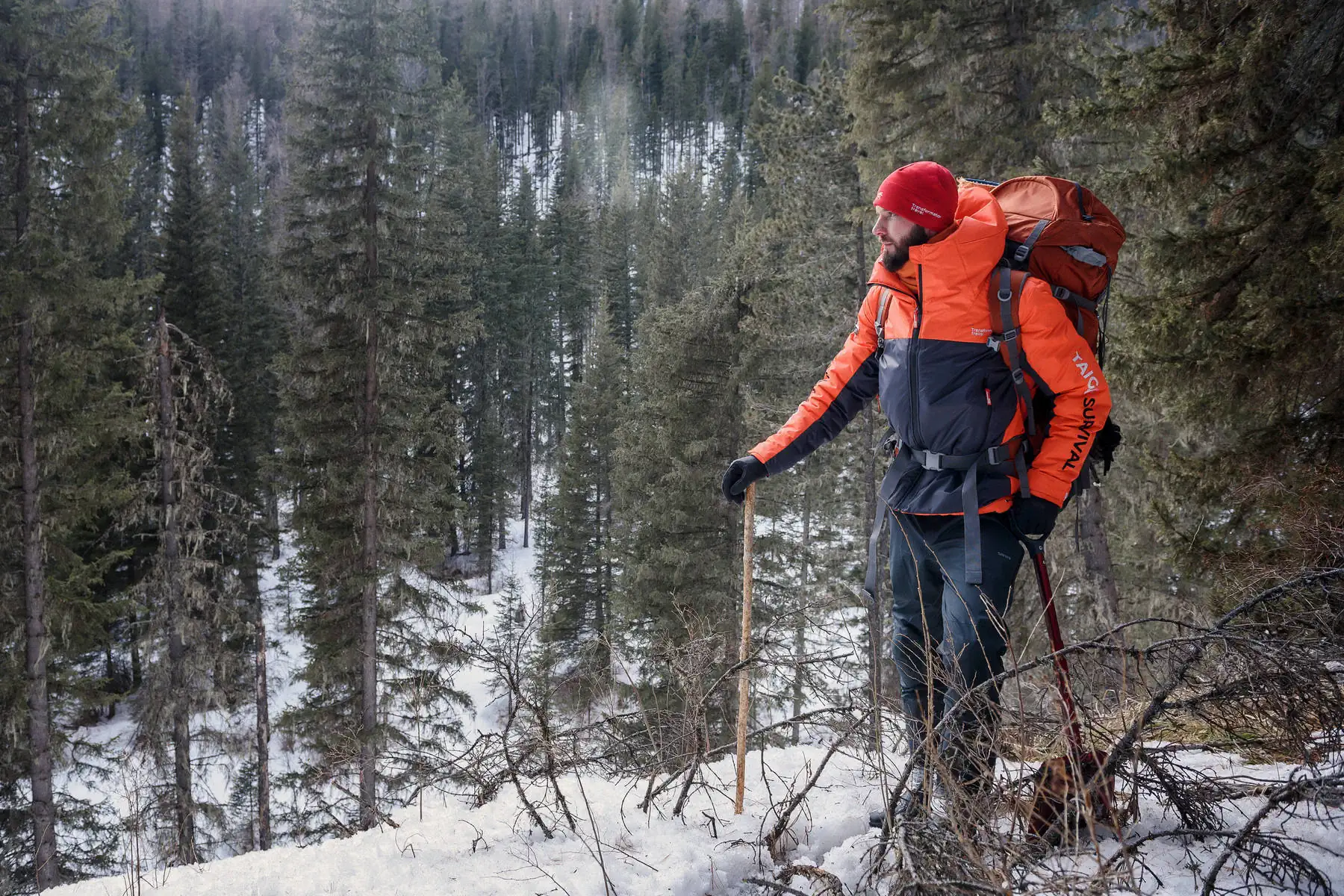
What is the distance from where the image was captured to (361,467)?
42.7 ft

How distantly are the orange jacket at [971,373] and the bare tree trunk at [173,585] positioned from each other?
1320 centimetres

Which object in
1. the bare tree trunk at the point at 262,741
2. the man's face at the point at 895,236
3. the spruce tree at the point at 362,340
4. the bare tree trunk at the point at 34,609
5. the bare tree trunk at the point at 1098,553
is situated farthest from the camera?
the bare tree trunk at the point at 262,741

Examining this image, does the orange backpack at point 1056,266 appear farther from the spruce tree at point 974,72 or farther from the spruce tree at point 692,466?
the spruce tree at point 692,466

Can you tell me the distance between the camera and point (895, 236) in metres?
2.87

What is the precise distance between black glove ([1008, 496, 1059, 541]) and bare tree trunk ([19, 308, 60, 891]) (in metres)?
13.2

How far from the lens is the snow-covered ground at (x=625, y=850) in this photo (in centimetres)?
223

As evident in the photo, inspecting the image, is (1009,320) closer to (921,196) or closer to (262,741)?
(921,196)

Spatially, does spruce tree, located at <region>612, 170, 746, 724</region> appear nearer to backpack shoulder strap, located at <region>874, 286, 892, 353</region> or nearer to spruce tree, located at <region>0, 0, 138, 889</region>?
spruce tree, located at <region>0, 0, 138, 889</region>

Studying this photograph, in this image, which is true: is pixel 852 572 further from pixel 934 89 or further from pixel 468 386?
pixel 468 386

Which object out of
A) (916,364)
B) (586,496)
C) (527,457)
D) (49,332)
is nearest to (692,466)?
(586,496)

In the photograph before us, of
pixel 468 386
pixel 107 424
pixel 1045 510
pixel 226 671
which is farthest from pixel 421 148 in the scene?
pixel 468 386

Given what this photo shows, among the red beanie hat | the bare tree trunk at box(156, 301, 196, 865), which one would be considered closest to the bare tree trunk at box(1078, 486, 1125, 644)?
the red beanie hat

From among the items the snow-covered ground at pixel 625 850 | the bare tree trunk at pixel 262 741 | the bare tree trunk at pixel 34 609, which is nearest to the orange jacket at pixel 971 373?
the snow-covered ground at pixel 625 850

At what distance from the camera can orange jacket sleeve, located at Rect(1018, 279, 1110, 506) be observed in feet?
8.80
